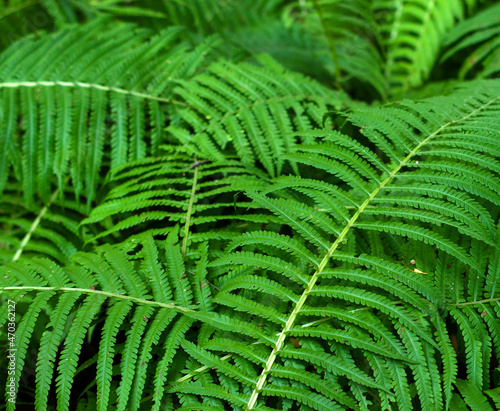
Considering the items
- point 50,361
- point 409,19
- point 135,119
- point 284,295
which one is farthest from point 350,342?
point 409,19

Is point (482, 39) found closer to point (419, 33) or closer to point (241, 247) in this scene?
point (419, 33)

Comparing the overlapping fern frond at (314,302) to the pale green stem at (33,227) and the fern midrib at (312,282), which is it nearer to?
the fern midrib at (312,282)

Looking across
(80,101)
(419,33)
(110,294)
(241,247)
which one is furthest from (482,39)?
(110,294)

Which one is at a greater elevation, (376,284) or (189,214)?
(189,214)

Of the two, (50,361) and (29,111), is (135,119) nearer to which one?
(29,111)

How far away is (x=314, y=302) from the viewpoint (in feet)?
4.04

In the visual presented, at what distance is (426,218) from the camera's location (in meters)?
1.20

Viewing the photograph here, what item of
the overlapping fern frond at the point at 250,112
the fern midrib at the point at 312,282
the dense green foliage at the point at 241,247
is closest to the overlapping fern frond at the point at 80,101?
the dense green foliage at the point at 241,247

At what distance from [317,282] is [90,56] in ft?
5.57

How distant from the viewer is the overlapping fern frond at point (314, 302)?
1.10 metres

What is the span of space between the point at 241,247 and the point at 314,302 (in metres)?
0.37

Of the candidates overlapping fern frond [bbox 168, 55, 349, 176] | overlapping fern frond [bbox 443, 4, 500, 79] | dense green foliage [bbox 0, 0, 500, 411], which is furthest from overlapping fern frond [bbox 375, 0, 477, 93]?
overlapping fern frond [bbox 168, 55, 349, 176]

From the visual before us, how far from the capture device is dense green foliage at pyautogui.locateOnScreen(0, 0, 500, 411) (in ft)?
3.68

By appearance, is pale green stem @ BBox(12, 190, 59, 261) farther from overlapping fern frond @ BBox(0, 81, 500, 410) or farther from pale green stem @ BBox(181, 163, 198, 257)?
pale green stem @ BBox(181, 163, 198, 257)
